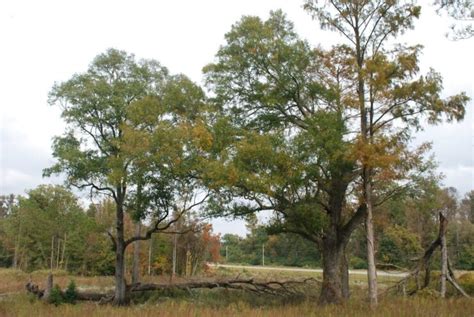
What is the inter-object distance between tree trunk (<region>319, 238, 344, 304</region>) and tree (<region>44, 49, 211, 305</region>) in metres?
5.58

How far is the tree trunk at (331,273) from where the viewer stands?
17141 millimetres

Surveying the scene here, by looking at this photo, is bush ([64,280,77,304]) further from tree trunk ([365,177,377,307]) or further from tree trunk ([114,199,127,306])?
tree trunk ([365,177,377,307])

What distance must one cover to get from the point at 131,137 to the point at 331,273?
8.92 meters

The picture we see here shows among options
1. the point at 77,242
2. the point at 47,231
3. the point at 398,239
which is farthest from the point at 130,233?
the point at 398,239

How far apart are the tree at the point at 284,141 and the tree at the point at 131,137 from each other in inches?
55.3

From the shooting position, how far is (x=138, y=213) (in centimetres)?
2000

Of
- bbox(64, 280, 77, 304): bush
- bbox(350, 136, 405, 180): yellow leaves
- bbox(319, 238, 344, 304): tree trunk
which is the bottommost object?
bbox(64, 280, 77, 304): bush

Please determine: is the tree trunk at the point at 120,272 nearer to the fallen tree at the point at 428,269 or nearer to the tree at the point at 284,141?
the tree at the point at 284,141

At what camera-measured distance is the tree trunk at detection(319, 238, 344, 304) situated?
1714 centimetres

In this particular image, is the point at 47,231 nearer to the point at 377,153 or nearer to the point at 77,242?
the point at 77,242

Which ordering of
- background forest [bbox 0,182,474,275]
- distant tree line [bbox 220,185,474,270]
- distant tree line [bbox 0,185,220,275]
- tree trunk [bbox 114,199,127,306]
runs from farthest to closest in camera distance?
1. distant tree line [bbox 0,185,220,275]
2. background forest [bbox 0,182,474,275]
3. tree trunk [bbox 114,199,127,306]
4. distant tree line [bbox 220,185,474,270]

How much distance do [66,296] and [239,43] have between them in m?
13.2

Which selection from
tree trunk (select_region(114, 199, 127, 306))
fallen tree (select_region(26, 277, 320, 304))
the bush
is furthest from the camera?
tree trunk (select_region(114, 199, 127, 306))

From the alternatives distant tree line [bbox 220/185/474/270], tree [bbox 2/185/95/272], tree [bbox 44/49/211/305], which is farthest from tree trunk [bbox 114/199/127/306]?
tree [bbox 2/185/95/272]
